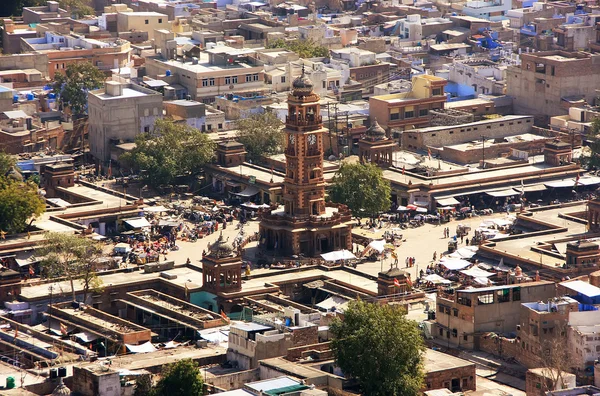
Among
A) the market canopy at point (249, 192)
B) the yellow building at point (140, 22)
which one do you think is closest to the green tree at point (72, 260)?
the market canopy at point (249, 192)

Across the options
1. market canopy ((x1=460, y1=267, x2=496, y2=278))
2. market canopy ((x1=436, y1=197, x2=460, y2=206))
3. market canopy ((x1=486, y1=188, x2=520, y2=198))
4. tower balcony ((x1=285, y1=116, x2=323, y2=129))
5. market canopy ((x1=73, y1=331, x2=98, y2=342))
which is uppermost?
tower balcony ((x1=285, y1=116, x2=323, y2=129))

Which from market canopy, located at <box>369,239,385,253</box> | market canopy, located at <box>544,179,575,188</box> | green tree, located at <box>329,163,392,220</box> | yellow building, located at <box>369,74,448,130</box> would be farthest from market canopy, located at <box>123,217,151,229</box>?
yellow building, located at <box>369,74,448,130</box>

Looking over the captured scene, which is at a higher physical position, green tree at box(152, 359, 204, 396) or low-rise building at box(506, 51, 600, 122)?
green tree at box(152, 359, 204, 396)

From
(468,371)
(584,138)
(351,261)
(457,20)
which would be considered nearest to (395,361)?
(468,371)

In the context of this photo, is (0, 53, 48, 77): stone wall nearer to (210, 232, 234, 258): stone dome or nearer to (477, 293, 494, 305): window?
(210, 232, 234, 258): stone dome

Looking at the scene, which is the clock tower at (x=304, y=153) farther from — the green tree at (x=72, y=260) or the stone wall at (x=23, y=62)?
the stone wall at (x=23, y=62)

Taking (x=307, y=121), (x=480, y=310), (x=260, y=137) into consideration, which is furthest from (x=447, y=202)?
(x=480, y=310)
